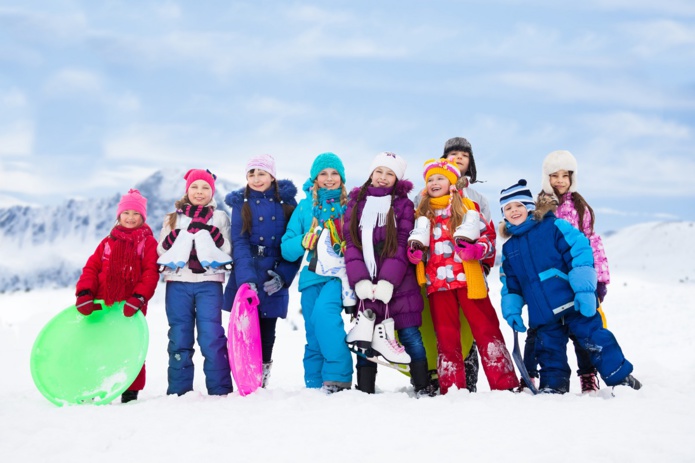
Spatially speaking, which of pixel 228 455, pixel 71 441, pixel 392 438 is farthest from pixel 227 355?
pixel 392 438

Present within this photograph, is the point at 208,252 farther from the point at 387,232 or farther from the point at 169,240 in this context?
the point at 387,232

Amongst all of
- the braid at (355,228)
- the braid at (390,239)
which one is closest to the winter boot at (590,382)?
the braid at (390,239)

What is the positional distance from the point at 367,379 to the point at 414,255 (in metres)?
1.15

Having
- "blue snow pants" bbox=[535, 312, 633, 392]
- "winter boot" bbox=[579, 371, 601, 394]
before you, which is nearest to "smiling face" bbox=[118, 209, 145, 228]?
"blue snow pants" bbox=[535, 312, 633, 392]

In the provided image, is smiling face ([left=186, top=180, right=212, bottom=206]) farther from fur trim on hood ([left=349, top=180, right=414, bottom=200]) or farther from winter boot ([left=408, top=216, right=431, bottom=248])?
winter boot ([left=408, top=216, right=431, bottom=248])

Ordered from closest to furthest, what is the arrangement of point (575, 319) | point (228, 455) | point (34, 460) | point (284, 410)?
point (228, 455) < point (34, 460) < point (284, 410) < point (575, 319)

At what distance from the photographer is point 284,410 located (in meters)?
4.39

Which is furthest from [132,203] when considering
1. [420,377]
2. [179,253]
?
[420,377]

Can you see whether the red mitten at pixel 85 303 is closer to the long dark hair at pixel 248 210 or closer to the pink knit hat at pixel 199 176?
the pink knit hat at pixel 199 176

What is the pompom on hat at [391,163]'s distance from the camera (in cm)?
540

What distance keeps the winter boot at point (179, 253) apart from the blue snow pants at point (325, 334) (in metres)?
1.16

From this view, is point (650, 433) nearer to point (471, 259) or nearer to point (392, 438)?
point (392, 438)

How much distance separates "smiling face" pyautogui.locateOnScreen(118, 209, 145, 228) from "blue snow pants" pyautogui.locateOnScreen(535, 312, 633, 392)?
13.2ft

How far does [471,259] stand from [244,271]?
210cm
